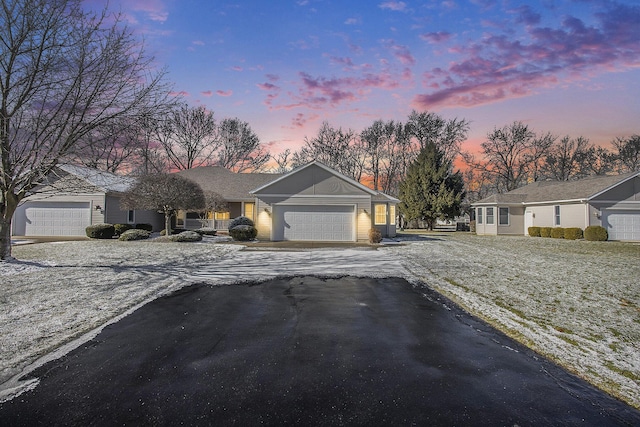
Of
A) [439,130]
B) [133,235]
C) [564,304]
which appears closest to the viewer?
[564,304]

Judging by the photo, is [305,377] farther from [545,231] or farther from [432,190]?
[432,190]

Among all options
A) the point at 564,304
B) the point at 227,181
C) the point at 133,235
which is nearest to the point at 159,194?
the point at 133,235

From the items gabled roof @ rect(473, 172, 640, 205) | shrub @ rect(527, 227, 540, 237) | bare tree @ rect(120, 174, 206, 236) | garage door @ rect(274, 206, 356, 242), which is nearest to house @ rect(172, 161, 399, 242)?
garage door @ rect(274, 206, 356, 242)

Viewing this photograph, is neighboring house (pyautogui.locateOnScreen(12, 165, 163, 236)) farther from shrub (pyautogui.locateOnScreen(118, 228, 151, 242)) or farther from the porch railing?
the porch railing

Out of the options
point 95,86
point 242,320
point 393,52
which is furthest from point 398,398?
point 393,52

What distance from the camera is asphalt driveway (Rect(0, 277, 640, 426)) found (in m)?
2.82

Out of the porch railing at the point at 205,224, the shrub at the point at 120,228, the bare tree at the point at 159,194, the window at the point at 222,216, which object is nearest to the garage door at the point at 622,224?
the porch railing at the point at 205,224

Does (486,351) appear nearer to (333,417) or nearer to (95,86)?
(333,417)

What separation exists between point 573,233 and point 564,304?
68.7ft

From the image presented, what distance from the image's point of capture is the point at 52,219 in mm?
21453

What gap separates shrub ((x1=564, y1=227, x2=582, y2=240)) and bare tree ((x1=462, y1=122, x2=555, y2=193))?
70.8ft

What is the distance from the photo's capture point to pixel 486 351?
427 centimetres

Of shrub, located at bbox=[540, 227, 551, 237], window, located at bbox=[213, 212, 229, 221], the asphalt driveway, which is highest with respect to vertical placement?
window, located at bbox=[213, 212, 229, 221]

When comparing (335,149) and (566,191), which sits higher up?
(335,149)
